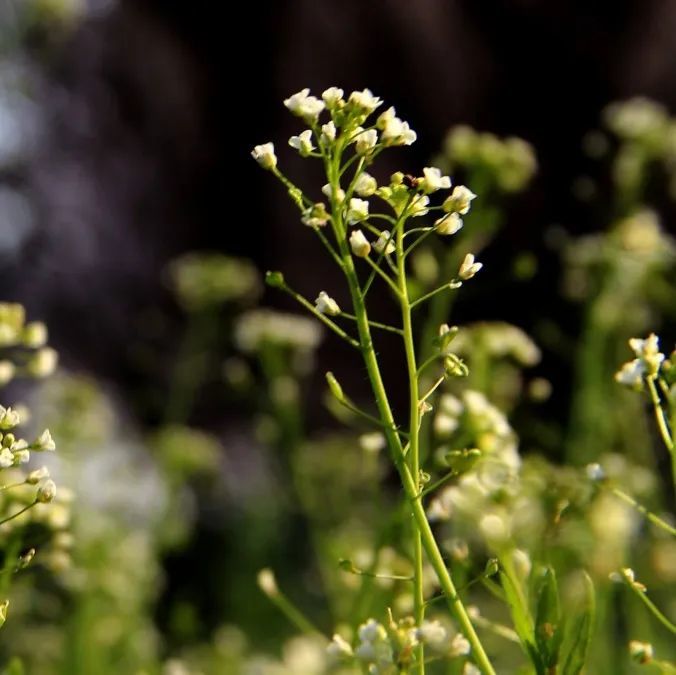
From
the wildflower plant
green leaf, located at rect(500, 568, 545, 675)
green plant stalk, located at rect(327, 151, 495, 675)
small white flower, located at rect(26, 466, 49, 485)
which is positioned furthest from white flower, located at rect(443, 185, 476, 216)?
small white flower, located at rect(26, 466, 49, 485)

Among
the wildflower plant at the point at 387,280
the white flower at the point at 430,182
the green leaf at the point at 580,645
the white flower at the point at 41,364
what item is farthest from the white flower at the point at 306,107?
the white flower at the point at 41,364

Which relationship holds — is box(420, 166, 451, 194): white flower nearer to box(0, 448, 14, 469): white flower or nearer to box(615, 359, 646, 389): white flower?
box(615, 359, 646, 389): white flower

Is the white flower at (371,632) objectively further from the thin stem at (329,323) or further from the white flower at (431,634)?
the thin stem at (329,323)

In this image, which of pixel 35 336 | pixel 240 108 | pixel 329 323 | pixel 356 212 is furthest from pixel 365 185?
pixel 240 108

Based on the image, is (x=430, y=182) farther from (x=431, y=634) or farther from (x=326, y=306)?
(x=431, y=634)

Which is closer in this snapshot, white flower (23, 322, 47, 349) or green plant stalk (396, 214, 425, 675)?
green plant stalk (396, 214, 425, 675)
